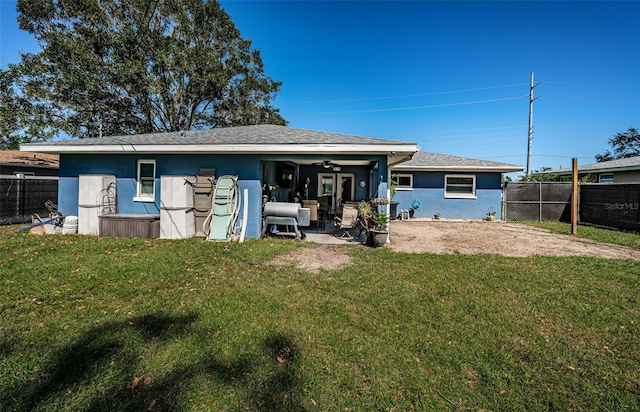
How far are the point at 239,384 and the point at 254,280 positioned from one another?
7.71 feet

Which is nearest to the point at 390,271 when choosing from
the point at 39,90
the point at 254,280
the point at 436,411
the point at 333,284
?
the point at 333,284

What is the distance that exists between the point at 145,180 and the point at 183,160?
1.58 m

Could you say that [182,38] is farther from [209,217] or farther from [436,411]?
[436,411]

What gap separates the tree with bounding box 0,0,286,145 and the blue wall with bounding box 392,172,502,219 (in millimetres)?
13648

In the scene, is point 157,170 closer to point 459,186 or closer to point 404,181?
point 404,181

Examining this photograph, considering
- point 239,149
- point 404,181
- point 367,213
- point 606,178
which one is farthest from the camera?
point 606,178

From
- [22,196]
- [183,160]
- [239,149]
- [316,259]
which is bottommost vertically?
[316,259]

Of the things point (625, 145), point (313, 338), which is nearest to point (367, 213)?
point (313, 338)

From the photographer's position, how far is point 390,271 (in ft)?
16.6

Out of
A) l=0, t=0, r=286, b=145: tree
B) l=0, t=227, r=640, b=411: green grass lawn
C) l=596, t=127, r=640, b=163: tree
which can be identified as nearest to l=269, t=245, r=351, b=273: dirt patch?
l=0, t=227, r=640, b=411: green grass lawn

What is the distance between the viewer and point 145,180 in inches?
344

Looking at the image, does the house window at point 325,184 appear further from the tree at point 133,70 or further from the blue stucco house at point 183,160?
the tree at point 133,70

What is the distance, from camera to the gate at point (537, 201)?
41.3 feet

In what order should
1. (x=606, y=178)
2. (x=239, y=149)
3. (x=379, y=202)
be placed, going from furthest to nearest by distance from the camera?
1. (x=606, y=178)
2. (x=239, y=149)
3. (x=379, y=202)
